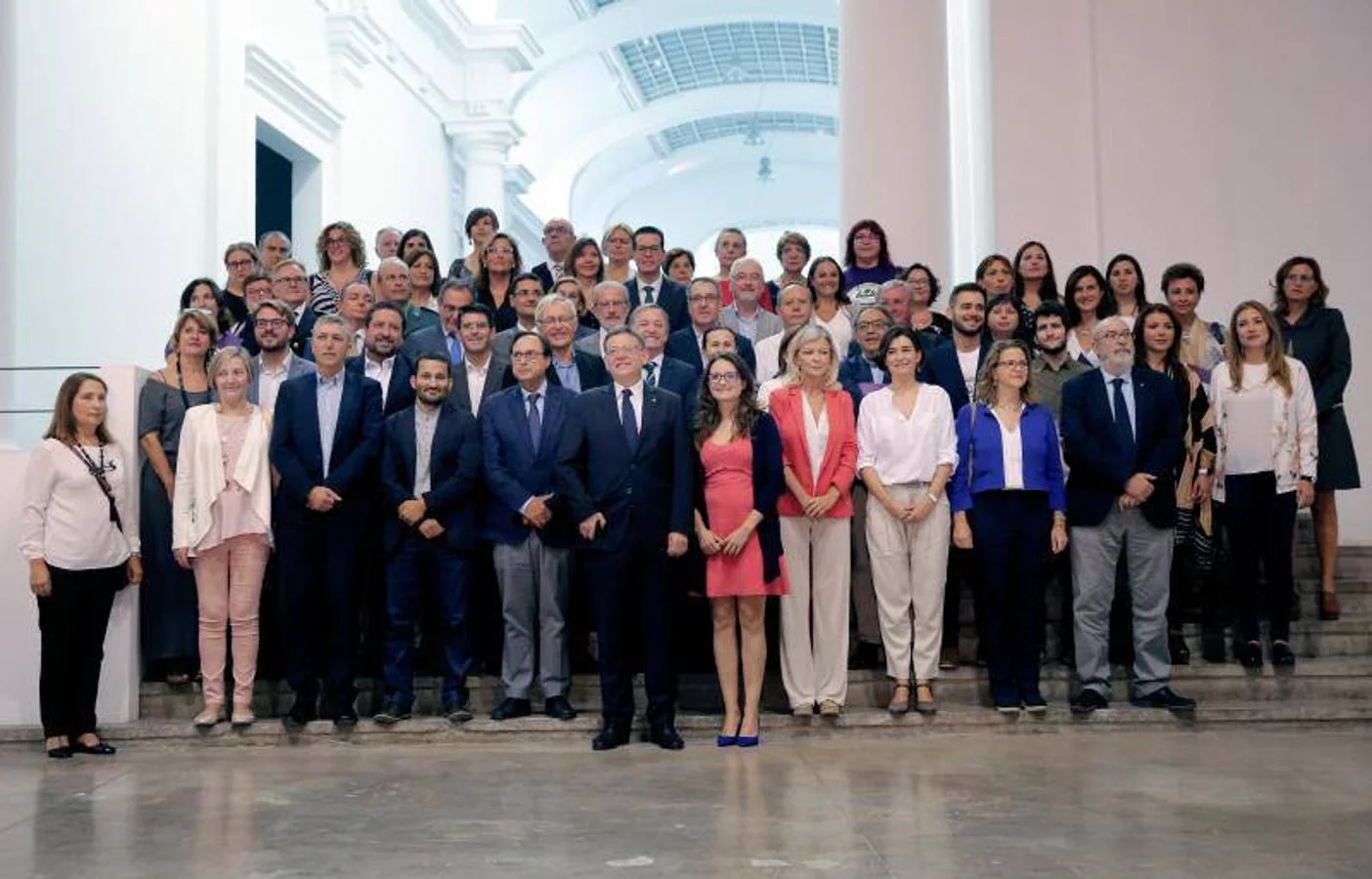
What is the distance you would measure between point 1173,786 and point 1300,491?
2393 millimetres

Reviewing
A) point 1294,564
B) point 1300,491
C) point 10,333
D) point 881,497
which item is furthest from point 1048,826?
point 10,333

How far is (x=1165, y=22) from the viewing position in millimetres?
11570

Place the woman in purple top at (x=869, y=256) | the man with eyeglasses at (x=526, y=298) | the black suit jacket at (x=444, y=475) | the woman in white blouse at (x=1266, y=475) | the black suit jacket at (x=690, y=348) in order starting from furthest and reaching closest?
1. the woman in purple top at (x=869, y=256)
2. the man with eyeglasses at (x=526, y=298)
3. the black suit jacket at (x=690, y=348)
4. the woman in white blouse at (x=1266, y=475)
5. the black suit jacket at (x=444, y=475)

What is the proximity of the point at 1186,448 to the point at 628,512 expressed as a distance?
9.20ft

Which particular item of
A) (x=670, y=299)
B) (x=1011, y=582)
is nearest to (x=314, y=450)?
(x=670, y=299)

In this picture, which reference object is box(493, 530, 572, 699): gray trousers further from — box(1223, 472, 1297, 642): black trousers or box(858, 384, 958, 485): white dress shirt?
box(1223, 472, 1297, 642): black trousers

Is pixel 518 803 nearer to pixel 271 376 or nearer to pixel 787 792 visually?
pixel 787 792

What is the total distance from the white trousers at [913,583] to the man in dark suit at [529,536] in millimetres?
1444

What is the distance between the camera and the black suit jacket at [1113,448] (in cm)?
733

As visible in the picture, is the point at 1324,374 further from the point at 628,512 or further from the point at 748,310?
the point at 628,512

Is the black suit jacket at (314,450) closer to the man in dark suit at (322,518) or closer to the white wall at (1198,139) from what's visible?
the man in dark suit at (322,518)

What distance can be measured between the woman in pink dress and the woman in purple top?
2.54m

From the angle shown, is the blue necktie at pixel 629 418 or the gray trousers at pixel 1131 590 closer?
the blue necktie at pixel 629 418

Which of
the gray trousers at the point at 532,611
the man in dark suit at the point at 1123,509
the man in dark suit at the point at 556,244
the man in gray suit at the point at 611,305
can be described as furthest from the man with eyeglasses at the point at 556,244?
the man in dark suit at the point at 1123,509
